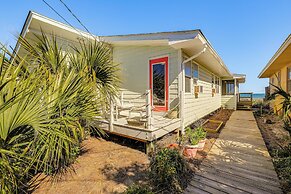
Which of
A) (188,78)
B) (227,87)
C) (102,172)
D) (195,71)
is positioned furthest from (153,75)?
(227,87)

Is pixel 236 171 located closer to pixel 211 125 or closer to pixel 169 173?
pixel 169 173

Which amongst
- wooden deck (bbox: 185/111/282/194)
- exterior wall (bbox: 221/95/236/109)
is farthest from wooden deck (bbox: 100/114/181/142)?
exterior wall (bbox: 221/95/236/109)

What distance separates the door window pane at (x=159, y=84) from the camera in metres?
6.13

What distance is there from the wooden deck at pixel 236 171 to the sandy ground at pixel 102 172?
1258 mm

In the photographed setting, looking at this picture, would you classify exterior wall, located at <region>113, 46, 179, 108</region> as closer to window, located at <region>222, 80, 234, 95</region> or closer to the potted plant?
the potted plant

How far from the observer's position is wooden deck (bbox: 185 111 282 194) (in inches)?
118

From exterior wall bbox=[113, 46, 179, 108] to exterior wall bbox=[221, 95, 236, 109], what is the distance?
11.7 metres

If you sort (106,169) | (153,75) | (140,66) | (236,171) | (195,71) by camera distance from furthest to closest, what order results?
(195,71)
(140,66)
(153,75)
(106,169)
(236,171)

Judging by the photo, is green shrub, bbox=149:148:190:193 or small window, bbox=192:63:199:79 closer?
green shrub, bbox=149:148:190:193

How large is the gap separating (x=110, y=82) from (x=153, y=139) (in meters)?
2.03

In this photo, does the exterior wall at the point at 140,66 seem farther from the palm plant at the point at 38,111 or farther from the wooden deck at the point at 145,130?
the palm plant at the point at 38,111

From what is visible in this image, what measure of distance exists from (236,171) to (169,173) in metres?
1.65

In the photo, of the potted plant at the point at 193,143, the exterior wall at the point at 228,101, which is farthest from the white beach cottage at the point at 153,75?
the exterior wall at the point at 228,101

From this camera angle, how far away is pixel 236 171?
357 centimetres
